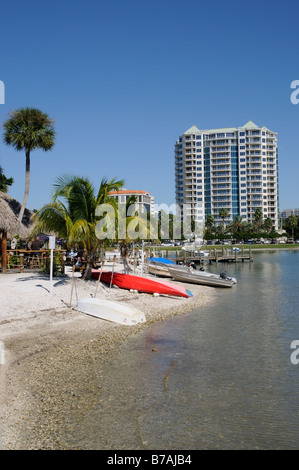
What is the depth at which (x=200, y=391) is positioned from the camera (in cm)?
935

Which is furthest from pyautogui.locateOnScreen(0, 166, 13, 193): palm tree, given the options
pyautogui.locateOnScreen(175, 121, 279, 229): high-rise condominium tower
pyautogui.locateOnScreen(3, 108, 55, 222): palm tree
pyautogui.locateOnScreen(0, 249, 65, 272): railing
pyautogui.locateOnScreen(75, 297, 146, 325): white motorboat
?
pyautogui.locateOnScreen(175, 121, 279, 229): high-rise condominium tower

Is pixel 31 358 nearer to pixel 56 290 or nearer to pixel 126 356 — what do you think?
pixel 126 356

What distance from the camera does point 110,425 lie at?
746 centimetres

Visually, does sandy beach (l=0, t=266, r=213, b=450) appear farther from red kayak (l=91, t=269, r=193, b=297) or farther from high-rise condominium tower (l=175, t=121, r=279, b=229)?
high-rise condominium tower (l=175, t=121, r=279, b=229)

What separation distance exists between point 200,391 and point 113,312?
23.4ft

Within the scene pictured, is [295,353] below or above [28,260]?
below

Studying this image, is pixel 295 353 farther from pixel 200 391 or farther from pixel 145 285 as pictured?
pixel 145 285

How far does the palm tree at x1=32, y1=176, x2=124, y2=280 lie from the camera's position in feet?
71.3

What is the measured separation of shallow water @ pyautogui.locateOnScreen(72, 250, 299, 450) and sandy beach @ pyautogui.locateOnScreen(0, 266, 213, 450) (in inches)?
19.1

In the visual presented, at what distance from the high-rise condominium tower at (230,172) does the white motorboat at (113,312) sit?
138 meters

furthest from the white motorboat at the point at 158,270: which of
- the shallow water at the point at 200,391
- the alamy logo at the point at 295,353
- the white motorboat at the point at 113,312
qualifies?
the alamy logo at the point at 295,353

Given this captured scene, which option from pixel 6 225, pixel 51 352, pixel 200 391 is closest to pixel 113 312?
pixel 51 352
